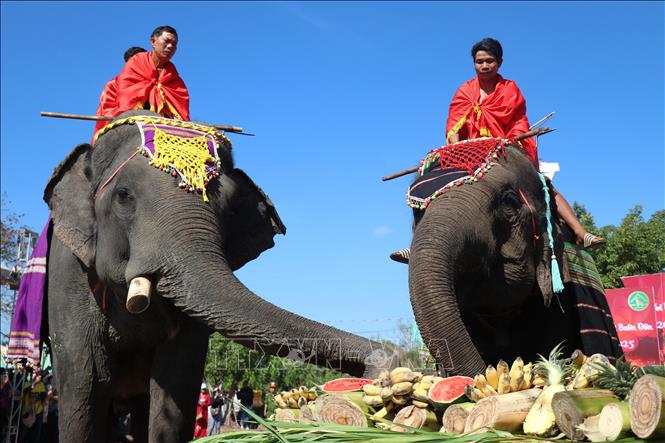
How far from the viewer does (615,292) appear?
13.5 m

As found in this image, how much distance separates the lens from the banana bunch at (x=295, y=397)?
4.37 metres

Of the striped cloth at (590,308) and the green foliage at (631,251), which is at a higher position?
the green foliage at (631,251)

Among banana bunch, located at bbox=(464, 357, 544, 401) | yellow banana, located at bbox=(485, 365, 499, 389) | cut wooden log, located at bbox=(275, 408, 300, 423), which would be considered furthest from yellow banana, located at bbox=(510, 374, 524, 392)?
cut wooden log, located at bbox=(275, 408, 300, 423)

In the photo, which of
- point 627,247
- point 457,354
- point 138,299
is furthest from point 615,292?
point 138,299

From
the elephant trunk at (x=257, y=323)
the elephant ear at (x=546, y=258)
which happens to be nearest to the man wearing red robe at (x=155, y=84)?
the elephant trunk at (x=257, y=323)

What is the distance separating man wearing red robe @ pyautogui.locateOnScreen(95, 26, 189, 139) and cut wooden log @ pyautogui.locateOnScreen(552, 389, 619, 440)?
479 cm

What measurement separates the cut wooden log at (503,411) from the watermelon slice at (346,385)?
28.7 inches

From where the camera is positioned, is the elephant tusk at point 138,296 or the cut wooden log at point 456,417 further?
the elephant tusk at point 138,296

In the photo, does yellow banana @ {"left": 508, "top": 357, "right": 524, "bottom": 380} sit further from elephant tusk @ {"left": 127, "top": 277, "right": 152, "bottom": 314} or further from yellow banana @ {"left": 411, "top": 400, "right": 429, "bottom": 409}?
elephant tusk @ {"left": 127, "top": 277, "right": 152, "bottom": 314}

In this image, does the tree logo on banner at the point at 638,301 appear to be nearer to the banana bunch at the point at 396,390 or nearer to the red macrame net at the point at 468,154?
the red macrame net at the point at 468,154

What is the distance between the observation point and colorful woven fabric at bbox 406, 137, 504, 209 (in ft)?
20.0

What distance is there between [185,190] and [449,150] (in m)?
2.11

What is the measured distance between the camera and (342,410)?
3.75 metres

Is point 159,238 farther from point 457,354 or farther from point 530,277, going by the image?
point 530,277
